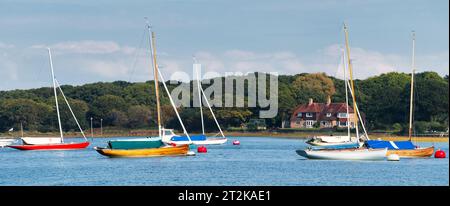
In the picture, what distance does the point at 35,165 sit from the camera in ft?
274

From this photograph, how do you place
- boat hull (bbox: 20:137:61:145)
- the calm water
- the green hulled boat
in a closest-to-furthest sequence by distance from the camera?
the calm water < the green hulled boat < boat hull (bbox: 20:137:61:145)

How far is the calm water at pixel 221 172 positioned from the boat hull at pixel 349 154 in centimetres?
67

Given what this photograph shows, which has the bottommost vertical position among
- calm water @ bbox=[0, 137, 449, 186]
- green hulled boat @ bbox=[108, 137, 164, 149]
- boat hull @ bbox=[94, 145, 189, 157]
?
calm water @ bbox=[0, 137, 449, 186]

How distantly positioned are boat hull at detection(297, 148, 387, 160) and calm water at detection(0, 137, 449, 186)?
0.67m

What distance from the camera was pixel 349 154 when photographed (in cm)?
7856

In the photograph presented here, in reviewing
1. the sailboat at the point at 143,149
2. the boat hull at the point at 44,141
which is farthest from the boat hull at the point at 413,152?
the boat hull at the point at 44,141

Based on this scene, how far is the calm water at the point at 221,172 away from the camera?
6084 cm

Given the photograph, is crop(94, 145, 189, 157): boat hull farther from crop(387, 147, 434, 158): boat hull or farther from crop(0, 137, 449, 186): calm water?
crop(387, 147, 434, 158): boat hull

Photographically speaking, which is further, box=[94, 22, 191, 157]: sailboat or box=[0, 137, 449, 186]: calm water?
box=[94, 22, 191, 157]: sailboat

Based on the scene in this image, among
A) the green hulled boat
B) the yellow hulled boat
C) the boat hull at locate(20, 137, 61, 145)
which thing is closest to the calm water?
the yellow hulled boat

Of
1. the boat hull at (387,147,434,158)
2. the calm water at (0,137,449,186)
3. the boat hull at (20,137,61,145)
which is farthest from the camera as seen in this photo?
the boat hull at (20,137,61,145)

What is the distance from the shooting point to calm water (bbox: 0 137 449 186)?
200ft

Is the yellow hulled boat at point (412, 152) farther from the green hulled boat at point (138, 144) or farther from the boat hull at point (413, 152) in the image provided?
the green hulled boat at point (138, 144)
